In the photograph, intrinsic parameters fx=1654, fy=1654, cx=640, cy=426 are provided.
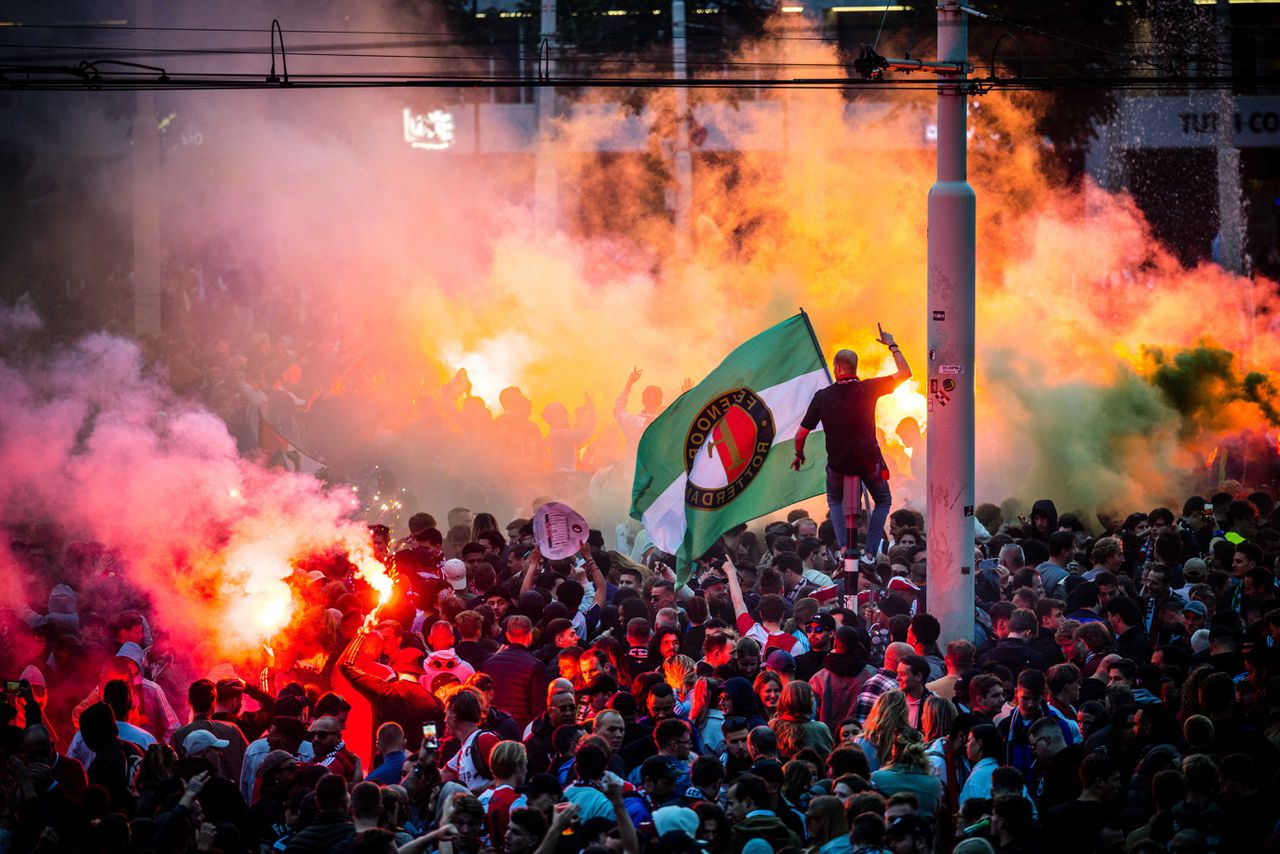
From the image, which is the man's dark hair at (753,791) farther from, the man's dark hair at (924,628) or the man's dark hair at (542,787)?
the man's dark hair at (924,628)

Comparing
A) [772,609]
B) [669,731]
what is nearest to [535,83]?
[772,609]

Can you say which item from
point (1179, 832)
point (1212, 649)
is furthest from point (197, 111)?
point (1179, 832)

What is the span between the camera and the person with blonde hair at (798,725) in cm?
688

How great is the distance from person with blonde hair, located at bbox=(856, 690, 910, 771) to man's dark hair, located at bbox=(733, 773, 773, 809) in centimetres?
95

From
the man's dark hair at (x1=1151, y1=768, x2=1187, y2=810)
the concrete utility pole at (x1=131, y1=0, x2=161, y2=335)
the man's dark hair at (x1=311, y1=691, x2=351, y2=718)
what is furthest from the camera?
the concrete utility pole at (x1=131, y1=0, x2=161, y2=335)

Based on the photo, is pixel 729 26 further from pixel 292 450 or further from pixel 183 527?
pixel 183 527

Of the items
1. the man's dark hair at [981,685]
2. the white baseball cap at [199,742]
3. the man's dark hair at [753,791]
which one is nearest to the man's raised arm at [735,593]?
the man's dark hair at [981,685]

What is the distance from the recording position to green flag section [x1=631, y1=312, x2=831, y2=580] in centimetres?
1012

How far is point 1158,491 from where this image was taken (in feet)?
57.6

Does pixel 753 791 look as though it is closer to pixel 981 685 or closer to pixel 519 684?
pixel 981 685

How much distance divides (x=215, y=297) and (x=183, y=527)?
52.4ft

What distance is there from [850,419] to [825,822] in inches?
173

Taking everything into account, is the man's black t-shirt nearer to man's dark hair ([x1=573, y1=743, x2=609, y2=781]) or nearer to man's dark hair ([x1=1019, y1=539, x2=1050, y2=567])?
man's dark hair ([x1=1019, y1=539, x2=1050, y2=567])

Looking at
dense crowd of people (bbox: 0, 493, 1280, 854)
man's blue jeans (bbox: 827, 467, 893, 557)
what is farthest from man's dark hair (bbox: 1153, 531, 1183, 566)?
man's blue jeans (bbox: 827, 467, 893, 557)
